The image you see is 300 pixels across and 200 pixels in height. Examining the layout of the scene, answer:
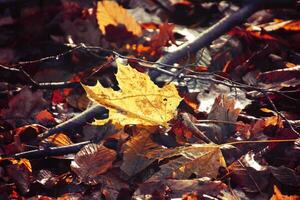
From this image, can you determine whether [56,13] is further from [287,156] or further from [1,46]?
[287,156]

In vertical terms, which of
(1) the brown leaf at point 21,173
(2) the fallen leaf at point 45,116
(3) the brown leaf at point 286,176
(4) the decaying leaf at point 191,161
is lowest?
(1) the brown leaf at point 21,173

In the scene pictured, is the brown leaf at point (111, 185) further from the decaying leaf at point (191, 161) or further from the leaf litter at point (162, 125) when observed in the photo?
the decaying leaf at point (191, 161)

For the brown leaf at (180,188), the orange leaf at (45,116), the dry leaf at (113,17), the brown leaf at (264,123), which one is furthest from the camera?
the dry leaf at (113,17)

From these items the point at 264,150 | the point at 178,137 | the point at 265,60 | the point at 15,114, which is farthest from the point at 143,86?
the point at 265,60

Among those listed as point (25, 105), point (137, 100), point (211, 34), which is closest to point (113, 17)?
point (211, 34)

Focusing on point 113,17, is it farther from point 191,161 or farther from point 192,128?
point 191,161

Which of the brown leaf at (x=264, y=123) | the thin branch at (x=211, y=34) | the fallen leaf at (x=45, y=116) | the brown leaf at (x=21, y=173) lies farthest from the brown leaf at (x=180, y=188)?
the thin branch at (x=211, y=34)
